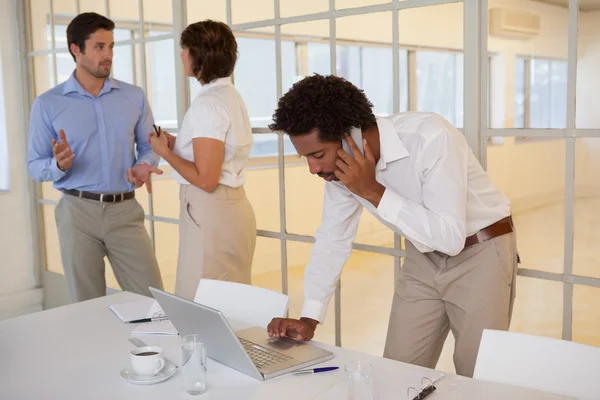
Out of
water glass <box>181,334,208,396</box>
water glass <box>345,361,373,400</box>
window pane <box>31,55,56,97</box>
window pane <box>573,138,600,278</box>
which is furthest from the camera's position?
window pane <box>31,55,56,97</box>

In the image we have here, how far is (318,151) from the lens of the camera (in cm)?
179

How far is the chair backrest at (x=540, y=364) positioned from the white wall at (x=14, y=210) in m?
3.83

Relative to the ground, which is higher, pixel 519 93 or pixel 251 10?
pixel 251 10

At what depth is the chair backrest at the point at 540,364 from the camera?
4.98ft

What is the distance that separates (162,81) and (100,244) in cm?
90

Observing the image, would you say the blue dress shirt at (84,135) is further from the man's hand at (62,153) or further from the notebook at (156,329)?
the notebook at (156,329)

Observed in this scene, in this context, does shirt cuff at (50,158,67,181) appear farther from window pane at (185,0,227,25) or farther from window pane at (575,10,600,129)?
window pane at (575,10,600,129)

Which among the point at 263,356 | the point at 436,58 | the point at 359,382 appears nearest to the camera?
the point at 359,382

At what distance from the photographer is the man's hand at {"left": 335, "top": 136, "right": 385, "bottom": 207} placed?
1780mm

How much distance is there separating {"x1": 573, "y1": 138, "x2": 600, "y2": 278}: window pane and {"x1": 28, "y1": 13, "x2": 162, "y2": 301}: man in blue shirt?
6.15 feet

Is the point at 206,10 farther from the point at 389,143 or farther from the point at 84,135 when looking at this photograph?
the point at 389,143

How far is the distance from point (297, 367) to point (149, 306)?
71 cm

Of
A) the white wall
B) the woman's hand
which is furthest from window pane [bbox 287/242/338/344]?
the white wall

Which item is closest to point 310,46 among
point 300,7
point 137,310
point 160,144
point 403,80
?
point 300,7
